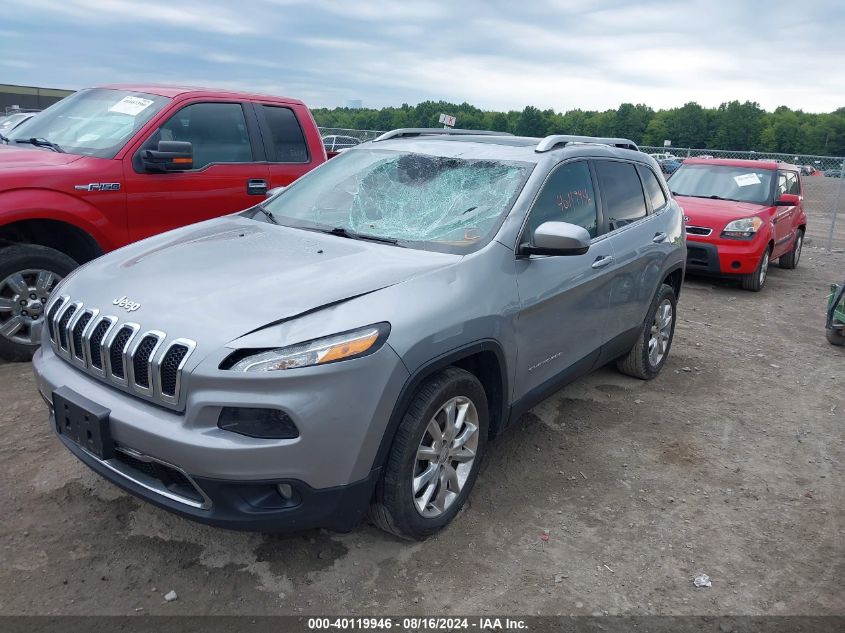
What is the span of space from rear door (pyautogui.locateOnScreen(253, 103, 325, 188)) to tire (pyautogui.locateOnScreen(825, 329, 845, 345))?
522 cm

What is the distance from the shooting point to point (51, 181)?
4.76 meters

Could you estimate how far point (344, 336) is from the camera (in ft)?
8.41

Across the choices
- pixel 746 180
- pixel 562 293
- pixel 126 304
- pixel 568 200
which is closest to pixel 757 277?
pixel 746 180

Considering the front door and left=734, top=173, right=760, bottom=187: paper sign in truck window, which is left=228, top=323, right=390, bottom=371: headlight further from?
left=734, top=173, right=760, bottom=187: paper sign in truck window

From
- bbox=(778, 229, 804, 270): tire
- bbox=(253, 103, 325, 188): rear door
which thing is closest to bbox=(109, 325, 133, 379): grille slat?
bbox=(253, 103, 325, 188): rear door

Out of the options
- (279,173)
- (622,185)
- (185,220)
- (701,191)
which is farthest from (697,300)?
(185,220)

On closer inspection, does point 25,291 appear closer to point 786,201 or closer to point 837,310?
point 837,310

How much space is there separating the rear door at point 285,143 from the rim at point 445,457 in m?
3.62

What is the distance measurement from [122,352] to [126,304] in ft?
0.78

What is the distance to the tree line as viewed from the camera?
87562 millimetres

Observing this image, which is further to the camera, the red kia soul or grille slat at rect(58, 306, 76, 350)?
the red kia soul

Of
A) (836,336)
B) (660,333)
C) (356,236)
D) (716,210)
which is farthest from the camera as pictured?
(716,210)

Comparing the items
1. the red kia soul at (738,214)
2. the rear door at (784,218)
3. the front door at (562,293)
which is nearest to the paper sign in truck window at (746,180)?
the red kia soul at (738,214)

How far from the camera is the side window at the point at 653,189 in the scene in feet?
16.8
